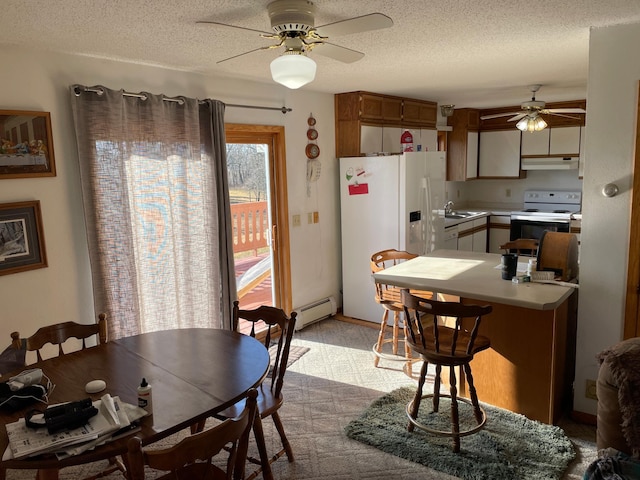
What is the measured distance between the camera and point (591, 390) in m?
2.92

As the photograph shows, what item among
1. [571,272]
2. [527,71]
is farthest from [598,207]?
[527,71]

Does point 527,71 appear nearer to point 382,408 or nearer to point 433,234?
point 433,234

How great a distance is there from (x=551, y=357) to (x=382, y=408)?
108 centimetres

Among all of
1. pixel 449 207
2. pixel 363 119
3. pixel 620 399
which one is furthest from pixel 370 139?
pixel 620 399

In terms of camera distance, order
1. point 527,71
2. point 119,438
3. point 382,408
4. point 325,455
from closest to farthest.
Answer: point 119,438 < point 325,455 < point 382,408 < point 527,71

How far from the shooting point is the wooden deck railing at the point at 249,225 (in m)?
4.20

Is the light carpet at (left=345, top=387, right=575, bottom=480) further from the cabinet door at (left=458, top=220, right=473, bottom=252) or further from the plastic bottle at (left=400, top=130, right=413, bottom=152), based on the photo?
the cabinet door at (left=458, top=220, right=473, bottom=252)

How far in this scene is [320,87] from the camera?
444 centimetres

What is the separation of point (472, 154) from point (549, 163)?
0.97 metres

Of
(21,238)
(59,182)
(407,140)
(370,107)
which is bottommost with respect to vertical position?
(21,238)

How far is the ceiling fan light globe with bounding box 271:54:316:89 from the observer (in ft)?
6.47

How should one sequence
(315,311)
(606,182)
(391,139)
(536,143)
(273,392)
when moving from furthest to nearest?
(536,143) → (391,139) → (315,311) → (606,182) → (273,392)

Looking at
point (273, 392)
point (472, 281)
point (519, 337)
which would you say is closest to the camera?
point (273, 392)

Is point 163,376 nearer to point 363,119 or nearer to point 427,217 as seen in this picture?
point 427,217
